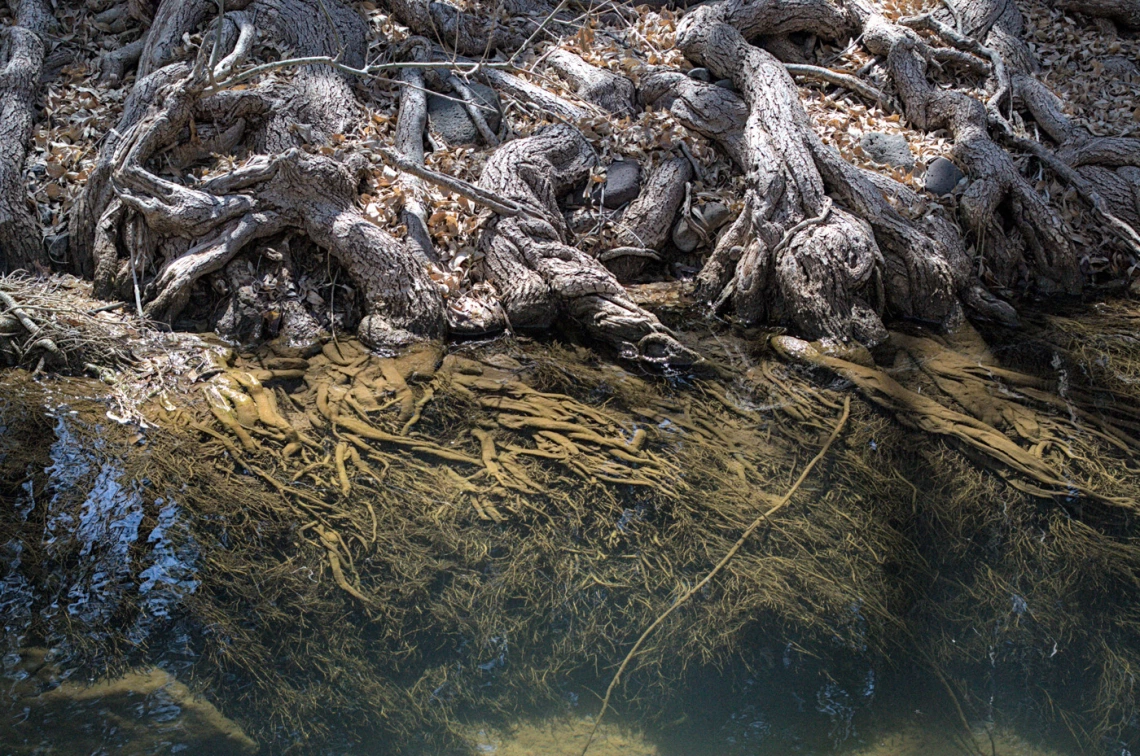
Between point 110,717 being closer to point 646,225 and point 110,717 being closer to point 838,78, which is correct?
point 646,225

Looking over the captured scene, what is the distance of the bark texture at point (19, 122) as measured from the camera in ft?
17.2

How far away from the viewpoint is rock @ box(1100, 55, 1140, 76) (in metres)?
7.10

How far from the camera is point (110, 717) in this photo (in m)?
2.44

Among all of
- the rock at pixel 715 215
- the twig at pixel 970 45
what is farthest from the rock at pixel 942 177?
the rock at pixel 715 215

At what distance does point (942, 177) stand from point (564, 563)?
447 cm

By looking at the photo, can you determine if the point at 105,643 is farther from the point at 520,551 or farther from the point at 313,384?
the point at 313,384

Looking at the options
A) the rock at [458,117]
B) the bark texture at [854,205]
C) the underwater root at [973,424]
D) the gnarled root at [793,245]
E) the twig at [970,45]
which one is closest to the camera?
the underwater root at [973,424]

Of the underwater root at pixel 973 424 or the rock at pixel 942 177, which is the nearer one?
the underwater root at pixel 973 424

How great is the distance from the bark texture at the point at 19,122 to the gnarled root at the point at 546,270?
2981 mm

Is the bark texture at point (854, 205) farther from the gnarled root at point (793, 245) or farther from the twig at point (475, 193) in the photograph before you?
the twig at point (475, 193)

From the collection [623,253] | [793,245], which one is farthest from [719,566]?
[623,253]

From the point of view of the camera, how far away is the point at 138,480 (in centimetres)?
353

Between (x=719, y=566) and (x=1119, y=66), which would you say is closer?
(x=719, y=566)

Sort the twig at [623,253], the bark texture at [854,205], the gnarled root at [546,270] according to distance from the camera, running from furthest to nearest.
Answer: the twig at [623,253], the bark texture at [854,205], the gnarled root at [546,270]
